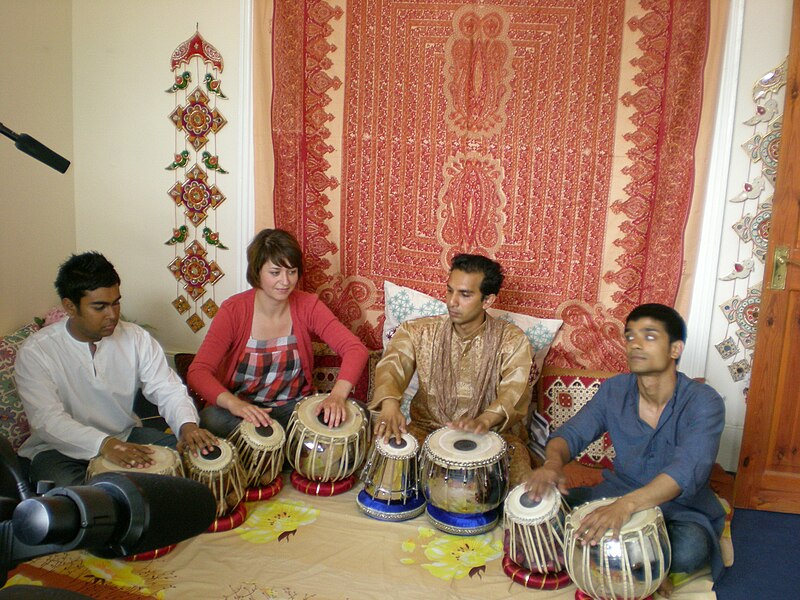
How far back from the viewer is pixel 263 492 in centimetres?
300

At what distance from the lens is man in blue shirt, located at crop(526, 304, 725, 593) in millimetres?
2344

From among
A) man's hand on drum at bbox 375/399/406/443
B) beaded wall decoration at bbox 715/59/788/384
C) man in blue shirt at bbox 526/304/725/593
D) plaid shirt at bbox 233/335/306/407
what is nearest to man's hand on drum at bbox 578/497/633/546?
man in blue shirt at bbox 526/304/725/593

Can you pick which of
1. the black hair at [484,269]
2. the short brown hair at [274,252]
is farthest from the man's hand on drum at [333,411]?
the black hair at [484,269]

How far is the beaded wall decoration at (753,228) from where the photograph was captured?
3.19m

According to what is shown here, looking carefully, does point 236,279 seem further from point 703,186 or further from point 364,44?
point 703,186

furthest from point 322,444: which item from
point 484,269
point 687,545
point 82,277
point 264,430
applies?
point 687,545

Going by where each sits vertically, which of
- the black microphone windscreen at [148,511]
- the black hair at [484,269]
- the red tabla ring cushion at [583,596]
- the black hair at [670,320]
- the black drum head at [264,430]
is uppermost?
the black hair at [484,269]

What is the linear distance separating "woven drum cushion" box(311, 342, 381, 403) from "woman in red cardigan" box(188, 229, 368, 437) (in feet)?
0.94

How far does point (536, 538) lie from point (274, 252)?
5.37ft

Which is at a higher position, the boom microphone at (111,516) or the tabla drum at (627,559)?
the boom microphone at (111,516)

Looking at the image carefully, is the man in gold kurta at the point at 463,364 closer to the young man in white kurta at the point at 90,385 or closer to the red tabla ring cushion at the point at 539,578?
the red tabla ring cushion at the point at 539,578

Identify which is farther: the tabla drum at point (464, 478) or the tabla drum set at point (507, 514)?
the tabla drum at point (464, 478)

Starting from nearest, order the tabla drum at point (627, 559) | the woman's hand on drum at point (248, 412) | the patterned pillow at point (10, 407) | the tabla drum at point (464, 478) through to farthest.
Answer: the tabla drum at point (627, 559), the tabla drum at point (464, 478), the woman's hand on drum at point (248, 412), the patterned pillow at point (10, 407)

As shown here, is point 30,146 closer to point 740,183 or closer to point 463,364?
point 463,364
